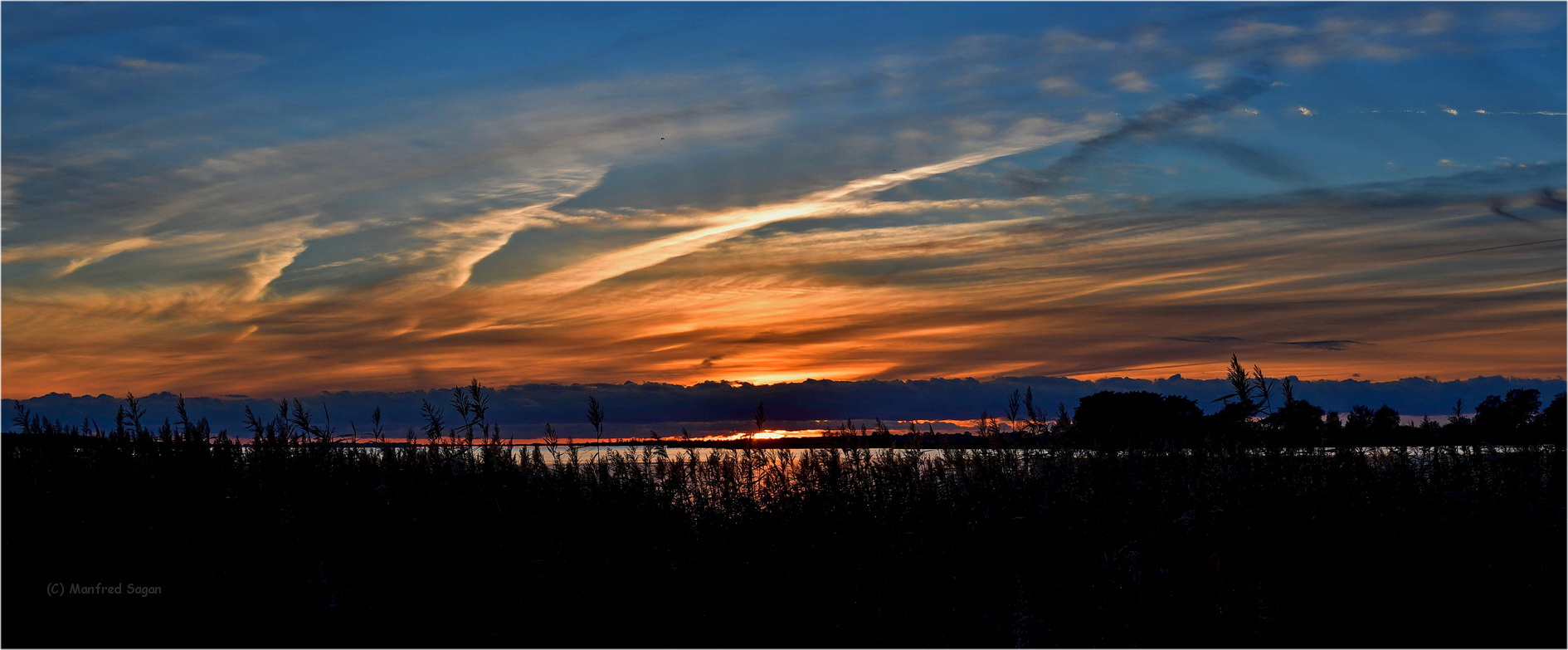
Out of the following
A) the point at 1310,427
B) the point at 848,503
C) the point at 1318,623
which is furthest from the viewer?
the point at 1310,427

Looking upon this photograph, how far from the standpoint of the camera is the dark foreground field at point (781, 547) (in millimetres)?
8148

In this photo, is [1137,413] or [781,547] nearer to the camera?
[781,547]

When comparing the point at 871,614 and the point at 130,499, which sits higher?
the point at 130,499

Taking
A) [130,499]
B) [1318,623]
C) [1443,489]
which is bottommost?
[1318,623]

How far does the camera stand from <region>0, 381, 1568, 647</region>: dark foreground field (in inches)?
321

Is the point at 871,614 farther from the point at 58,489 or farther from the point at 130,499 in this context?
the point at 58,489

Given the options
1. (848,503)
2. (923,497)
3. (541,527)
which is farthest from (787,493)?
(541,527)

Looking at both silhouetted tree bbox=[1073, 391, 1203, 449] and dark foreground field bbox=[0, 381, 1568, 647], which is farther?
silhouetted tree bbox=[1073, 391, 1203, 449]

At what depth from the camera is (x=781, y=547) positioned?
396 inches

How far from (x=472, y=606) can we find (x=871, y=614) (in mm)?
3758

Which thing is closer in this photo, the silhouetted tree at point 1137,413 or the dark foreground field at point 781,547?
the dark foreground field at point 781,547

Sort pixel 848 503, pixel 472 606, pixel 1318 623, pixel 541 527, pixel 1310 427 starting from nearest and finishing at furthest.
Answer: pixel 1318 623
pixel 472 606
pixel 541 527
pixel 848 503
pixel 1310 427

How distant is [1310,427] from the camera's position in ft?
44.8

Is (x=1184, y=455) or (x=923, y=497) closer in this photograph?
(x=923, y=497)
